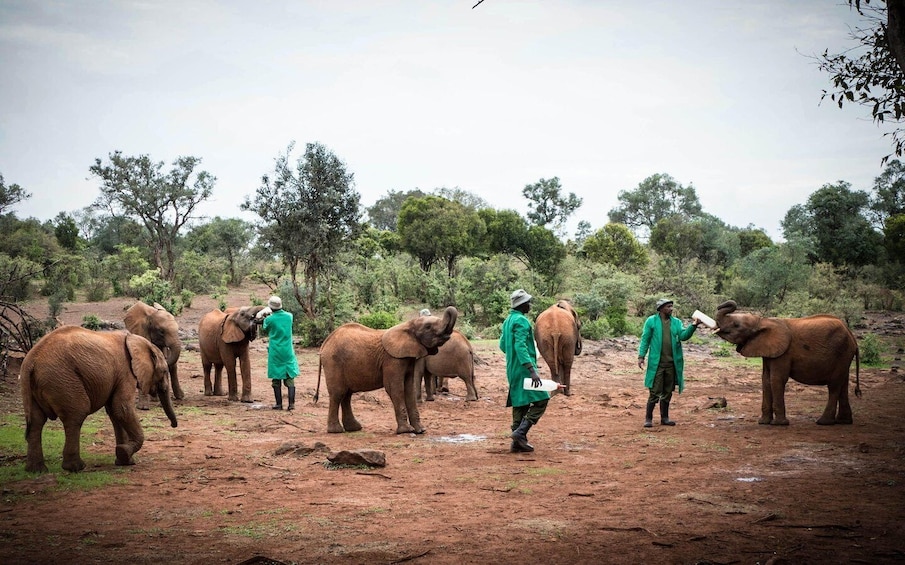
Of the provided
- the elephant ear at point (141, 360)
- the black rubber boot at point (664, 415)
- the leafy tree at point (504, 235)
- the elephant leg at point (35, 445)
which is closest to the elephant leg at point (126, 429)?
the elephant ear at point (141, 360)

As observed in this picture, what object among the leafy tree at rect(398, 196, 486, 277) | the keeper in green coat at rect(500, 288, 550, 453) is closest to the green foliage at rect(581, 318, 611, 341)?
the leafy tree at rect(398, 196, 486, 277)

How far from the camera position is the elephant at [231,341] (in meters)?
14.4

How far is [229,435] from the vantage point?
36.7ft

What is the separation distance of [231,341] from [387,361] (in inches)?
180

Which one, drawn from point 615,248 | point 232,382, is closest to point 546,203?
point 615,248

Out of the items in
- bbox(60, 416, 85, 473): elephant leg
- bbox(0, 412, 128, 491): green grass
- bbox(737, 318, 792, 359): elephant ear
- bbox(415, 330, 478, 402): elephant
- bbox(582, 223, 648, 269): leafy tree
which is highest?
bbox(582, 223, 648, 269): leafy tree

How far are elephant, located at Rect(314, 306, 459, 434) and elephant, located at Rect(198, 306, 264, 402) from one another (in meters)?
Answer: 3.53

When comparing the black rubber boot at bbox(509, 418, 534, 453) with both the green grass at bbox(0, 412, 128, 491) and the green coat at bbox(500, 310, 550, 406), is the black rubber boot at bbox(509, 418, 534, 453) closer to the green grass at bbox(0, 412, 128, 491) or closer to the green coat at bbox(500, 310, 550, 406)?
the green coat at bbox(500, 310, 550, 406)

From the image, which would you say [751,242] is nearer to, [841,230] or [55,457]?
[841,230]

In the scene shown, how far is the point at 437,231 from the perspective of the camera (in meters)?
39.1

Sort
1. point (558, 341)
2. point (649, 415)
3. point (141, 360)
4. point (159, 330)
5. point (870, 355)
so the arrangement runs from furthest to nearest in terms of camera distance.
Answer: point (870, 355)
point (558, 341)
point (159, 330)
point (649, 415)
point (141, 360)

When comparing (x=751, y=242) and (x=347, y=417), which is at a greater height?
(x=751, y=242)

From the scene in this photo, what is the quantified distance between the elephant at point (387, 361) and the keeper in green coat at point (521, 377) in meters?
1.38

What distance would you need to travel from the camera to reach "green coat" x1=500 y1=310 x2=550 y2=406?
9.73 meters
